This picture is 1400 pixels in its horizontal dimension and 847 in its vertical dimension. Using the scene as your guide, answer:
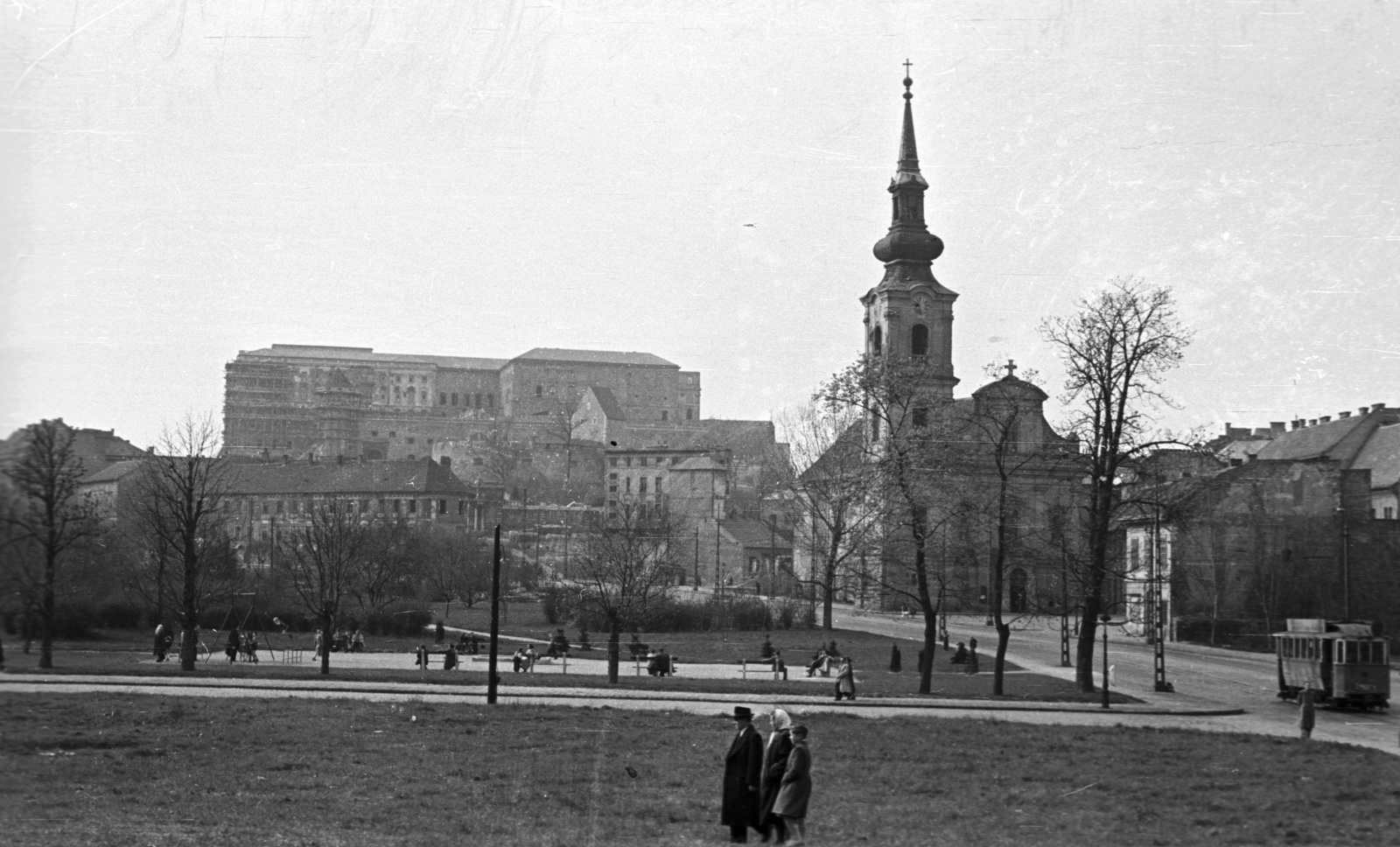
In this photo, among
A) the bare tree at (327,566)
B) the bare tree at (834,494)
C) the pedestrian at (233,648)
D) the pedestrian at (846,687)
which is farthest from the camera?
the bare tree at (834,494)

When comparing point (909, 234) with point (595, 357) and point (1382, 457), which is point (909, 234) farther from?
point (595, 357)

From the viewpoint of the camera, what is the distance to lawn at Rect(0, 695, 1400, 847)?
1444 centimetres

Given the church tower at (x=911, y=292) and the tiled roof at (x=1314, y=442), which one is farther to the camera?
the church tower at (x=911, y=292)

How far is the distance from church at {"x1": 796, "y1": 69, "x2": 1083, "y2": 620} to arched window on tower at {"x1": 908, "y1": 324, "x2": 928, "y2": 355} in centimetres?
7

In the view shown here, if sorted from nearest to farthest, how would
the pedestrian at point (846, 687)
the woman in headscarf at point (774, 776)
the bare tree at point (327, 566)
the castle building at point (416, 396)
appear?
the woman in headscarf at point (774, 776) < the pedestrian at point (846, 687) < the bare tree at point (327, 566) < the castle building at point (416, 396)

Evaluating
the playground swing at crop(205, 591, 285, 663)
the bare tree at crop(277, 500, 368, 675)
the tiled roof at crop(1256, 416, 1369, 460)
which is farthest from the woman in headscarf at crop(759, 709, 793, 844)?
the tiled roof at crop(1256, 416, 1369, 460)

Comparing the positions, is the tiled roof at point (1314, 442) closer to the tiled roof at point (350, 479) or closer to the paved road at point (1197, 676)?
the paved road at point (1197, 676)

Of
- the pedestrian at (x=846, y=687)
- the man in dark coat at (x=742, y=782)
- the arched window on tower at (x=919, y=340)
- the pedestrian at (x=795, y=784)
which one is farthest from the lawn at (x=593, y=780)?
the arched window on tower at (x=919, y=340)

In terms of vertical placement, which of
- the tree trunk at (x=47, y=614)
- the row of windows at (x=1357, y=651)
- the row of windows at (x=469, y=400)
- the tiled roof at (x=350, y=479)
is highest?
the row of windows at (x=469, y=400)

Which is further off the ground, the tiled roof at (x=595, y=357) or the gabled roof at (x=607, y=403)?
the tiled roof at (x=595, y=357)

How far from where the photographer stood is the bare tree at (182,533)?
3844cm

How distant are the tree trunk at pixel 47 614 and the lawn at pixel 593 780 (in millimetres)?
652

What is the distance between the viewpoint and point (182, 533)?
1559 inches

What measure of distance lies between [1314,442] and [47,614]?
68.8 meters
